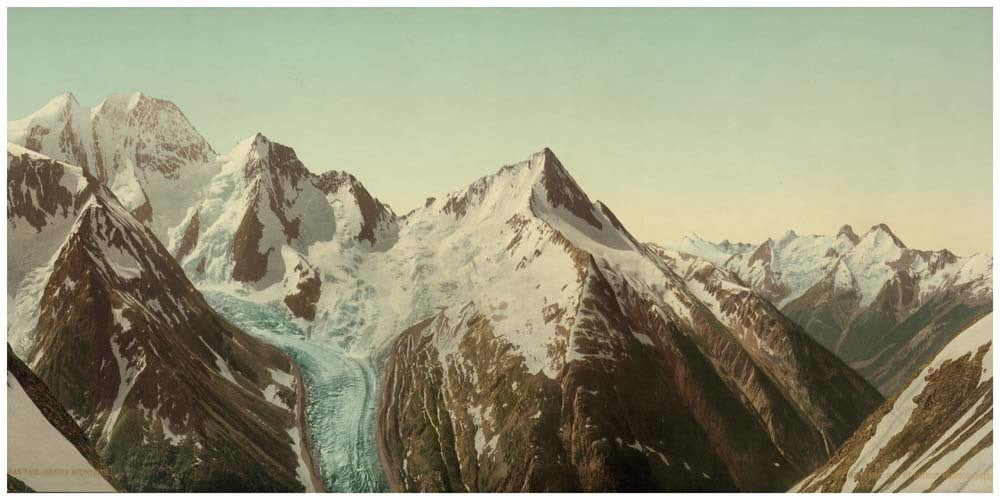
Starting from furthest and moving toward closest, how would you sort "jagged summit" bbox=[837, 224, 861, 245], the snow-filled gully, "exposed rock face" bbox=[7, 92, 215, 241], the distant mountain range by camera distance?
1. "exposed rock face" bbox=[7, 92, 215, 241]
2. "jagged summit" bbox=[837, 224, 861, 245]
3. the snow-filled gully
4. the distant mountain range

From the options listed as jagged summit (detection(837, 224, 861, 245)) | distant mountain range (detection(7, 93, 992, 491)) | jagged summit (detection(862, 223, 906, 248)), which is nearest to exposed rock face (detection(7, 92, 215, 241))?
distant mountain range (detection(7, 93, 992, 491))

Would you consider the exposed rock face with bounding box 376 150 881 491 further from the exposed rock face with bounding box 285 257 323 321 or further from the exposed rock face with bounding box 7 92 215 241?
the exposed rock face with bounding box 7 92 215 241

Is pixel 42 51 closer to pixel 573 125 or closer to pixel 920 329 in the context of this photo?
pixel 573 125

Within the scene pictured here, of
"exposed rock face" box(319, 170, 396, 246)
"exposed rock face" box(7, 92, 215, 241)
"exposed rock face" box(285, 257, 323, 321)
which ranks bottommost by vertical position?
"exposed rock face" box(285, 257, 323, 321)

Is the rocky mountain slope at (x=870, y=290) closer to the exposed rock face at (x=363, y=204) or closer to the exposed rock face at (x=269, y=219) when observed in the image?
the exposed rock face at (x=363, y=204)

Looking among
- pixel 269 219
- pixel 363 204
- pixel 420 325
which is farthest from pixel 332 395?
pixel 269 219

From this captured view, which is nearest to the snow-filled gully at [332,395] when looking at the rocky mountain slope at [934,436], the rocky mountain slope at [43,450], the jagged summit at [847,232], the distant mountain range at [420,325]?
the distant mountain range at [420,325]

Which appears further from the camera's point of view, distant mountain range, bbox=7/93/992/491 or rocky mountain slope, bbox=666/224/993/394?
rocky mountain slope, bbox=666/224/993/394
